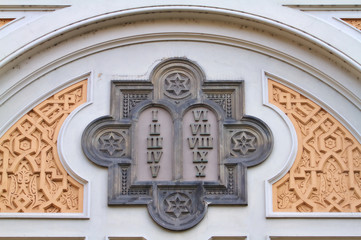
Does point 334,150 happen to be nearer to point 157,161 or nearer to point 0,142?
point 157,161

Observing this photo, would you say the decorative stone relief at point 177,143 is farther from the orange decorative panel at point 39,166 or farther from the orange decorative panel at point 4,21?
the orange decorative panel at point 4,21

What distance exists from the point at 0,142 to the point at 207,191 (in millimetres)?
2087

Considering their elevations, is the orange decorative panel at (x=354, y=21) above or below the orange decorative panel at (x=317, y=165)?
above

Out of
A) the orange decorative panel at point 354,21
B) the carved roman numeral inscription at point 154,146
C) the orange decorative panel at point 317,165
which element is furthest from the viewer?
the orange decorative panel at point 354,21

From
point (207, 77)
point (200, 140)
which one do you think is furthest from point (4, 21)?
point (200, 140)

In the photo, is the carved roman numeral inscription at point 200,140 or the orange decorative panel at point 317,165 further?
the carved roman numeral inscription at point 200,140

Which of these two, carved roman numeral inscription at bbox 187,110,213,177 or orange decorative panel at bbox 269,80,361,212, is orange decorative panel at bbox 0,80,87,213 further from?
orange decorative panel at bbox 269,80,361,212

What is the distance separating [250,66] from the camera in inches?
376

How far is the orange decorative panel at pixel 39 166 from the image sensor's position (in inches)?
356

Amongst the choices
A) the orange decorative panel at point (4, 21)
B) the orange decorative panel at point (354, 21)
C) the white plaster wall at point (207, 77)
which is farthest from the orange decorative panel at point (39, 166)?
the orange decorative panel at point (354, 21)

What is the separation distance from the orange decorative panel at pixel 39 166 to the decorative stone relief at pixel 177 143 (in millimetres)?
332

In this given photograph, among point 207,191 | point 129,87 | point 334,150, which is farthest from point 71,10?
point 334,150

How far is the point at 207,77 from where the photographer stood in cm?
949

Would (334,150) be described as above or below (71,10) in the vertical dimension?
below
